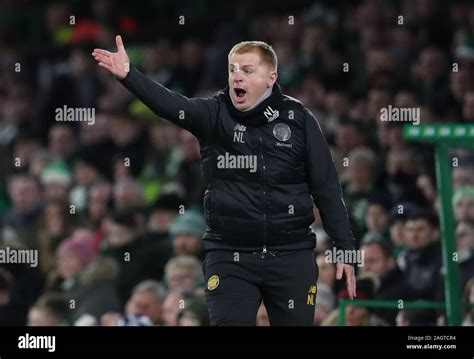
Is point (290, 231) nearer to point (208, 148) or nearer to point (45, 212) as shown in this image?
point (208, 148)

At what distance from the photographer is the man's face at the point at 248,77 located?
6.37 meters

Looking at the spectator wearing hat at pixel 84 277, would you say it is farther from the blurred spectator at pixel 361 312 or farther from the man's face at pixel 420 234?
the man's face at pixel 420 234

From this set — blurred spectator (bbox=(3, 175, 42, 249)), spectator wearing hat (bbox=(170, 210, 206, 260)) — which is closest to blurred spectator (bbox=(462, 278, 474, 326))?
spectator wearing hat (bbox=(170, 210, 206, 260))

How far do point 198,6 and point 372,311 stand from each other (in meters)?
5.94

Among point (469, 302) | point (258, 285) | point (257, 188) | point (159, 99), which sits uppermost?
point (159, 99)

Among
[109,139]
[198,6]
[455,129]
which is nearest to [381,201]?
[455,129]

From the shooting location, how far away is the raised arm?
20.5 ft

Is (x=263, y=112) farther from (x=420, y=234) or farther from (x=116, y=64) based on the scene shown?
(x=420, y=234)

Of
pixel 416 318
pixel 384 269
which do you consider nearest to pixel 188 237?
pixel 384 269

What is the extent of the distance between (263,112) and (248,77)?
6.3 inches

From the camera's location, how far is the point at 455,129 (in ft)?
25.7

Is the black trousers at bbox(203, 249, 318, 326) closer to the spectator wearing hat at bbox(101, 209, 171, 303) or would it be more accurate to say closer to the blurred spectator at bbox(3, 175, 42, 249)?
the spectator wearing hat at bbox(101, 209, 171, 303)

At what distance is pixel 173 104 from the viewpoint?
6.32 m

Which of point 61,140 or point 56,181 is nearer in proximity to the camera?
point 56,181
